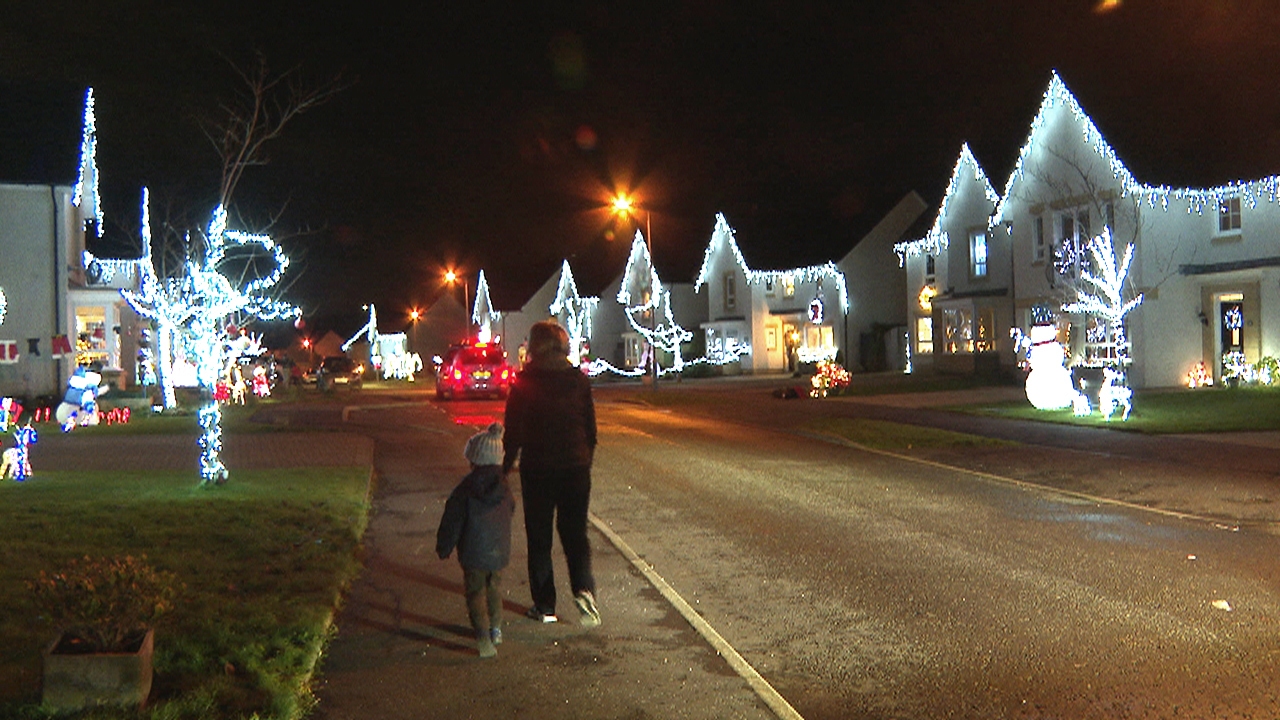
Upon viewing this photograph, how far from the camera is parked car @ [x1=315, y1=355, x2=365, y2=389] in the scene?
4501cm

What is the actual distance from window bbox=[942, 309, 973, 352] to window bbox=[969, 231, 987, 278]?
141 centimetres

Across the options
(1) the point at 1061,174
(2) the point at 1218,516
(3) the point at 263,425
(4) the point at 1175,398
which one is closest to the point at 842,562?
(2) the point at 1218,516

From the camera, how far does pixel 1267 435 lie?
17938mm

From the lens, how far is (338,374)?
2140 inches

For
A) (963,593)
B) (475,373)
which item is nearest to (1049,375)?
(963,593)

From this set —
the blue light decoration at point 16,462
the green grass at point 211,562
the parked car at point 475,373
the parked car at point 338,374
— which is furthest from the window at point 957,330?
the blue light decoration at point 16,462

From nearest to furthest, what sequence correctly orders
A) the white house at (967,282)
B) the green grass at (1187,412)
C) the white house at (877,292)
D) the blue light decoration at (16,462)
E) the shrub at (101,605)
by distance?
1. the shrub at (101,605)
2. the blue light decoration at (16,462)
3. the green grass at (1187,412)
4. the white house at (967,282)
5. the white house at (877,292)

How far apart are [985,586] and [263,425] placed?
61.1 feet

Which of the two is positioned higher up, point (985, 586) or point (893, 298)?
point (893, 298)

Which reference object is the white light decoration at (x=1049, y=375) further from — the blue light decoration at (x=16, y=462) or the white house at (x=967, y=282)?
the blue light decoration at (x=16, y=462)

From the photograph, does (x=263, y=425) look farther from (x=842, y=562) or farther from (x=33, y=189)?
(x=842, y=562)

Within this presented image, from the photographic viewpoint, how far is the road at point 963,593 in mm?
5918

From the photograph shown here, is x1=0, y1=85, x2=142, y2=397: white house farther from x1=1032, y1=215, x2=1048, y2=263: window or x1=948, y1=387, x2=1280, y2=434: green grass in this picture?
x1=1032, y1=215, x2=1048, y2=263: window

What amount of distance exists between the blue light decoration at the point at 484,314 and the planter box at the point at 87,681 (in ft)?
233
